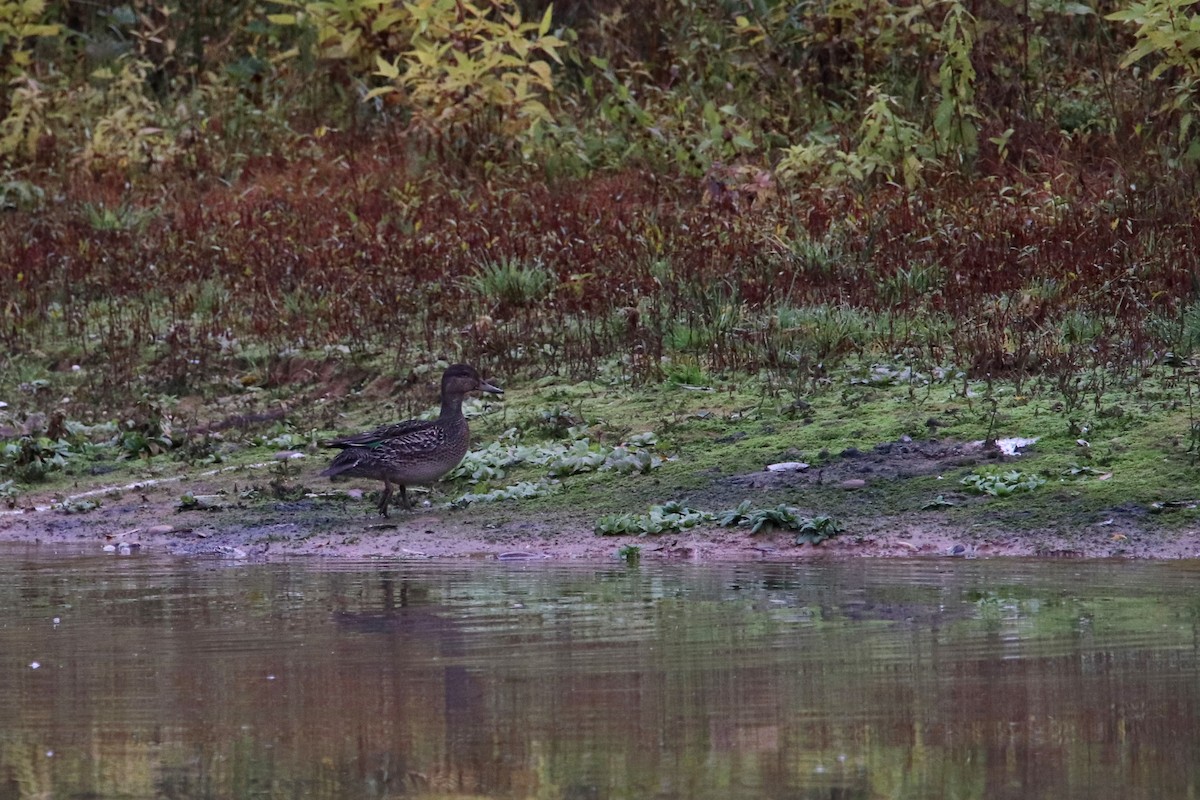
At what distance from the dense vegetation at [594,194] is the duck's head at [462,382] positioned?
1166mm

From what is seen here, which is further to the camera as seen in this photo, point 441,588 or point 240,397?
point 240,397

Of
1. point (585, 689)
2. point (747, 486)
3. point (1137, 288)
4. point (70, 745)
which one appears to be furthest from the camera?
point (1137, 288)

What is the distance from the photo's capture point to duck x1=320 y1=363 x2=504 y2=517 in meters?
10.1

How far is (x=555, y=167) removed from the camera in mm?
16750

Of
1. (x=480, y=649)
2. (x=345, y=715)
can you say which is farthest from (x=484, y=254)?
(x=345, y=715)

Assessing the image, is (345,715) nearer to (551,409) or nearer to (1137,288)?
(551,409)

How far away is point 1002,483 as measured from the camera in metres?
9.31

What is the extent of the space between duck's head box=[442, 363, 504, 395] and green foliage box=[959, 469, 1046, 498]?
2.91 metres

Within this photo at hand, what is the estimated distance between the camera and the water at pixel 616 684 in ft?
15.4

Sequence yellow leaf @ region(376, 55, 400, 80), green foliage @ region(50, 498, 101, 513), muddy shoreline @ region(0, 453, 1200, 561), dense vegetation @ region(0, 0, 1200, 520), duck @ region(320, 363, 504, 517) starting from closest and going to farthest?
1. muddy shoreline @ region(0, 453, 1200, 561)
2. duck @ region(320, 363, 504, 517)
3. green foliage @ region(50, 498, 101, 513)
4. dense vegetation @ region(0, 0, 1200, 520)
5. yellow leaf @ region(376, 55, 400, 80)

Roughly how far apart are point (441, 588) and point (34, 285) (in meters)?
8.14

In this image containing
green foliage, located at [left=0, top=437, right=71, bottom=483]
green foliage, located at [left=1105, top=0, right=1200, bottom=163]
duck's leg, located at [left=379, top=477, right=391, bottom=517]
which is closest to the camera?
duck's leg, located at [left=379, top=477, right=391, bottom=517]

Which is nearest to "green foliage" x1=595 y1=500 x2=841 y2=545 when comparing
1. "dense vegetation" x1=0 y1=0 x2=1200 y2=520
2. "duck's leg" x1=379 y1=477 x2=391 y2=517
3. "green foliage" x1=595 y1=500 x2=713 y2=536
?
"green foliage" x1=595 y1=500 x2=713 y2=536

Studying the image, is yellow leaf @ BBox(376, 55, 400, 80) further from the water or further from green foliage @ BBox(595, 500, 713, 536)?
the water
